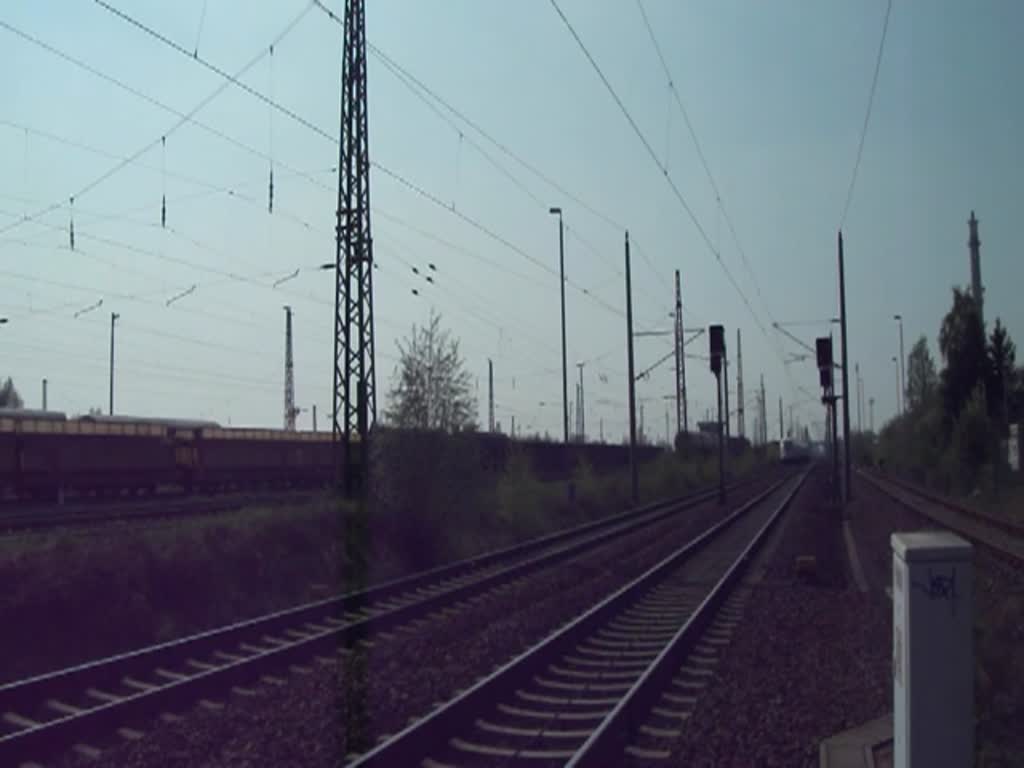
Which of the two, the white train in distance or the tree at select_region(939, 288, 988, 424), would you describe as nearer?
the tree at select_region(939, 288, 988, 424)

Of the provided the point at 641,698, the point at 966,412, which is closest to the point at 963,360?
the point at 966,412

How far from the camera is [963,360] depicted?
73.8 meters

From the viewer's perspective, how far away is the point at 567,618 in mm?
18188

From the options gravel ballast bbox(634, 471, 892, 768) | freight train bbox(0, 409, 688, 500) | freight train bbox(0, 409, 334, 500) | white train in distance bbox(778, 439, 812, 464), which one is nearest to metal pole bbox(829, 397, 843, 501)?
freight train bbox(0, 409, 688, 500)

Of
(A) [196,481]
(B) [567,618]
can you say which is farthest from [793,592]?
(A) [196,481]

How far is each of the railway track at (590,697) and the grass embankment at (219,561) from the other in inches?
260

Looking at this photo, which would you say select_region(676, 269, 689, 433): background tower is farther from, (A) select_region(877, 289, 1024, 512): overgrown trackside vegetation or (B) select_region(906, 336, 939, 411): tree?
(B) select_region(906, 336, 939, 411): tree

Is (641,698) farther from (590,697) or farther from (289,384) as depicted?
(289,384)

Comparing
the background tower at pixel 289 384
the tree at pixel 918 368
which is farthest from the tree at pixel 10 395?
the tree at pixel 918 368

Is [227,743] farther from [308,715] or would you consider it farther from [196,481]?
[196,481]

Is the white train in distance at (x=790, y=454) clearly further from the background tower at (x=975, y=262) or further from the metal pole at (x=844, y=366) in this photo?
the metal pole at (x=844, y=366)

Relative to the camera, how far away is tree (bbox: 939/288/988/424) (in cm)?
7306

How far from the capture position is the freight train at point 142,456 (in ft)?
139

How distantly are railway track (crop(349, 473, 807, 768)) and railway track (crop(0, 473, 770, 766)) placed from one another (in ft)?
8.90
